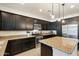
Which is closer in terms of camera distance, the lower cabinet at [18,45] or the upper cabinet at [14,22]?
the lower cabinet at [18,45]

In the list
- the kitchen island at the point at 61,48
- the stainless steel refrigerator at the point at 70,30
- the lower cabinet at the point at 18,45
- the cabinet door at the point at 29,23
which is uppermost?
the cabinet door at the point at 29,23

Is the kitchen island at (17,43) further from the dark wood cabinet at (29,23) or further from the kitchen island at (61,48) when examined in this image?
the kitchen island at (61,48)

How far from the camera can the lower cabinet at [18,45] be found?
2.70 meters

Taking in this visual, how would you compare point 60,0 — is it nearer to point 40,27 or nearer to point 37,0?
point 37,0

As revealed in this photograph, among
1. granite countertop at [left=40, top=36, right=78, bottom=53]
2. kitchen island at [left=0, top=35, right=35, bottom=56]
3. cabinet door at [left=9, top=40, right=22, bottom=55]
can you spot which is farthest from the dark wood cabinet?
granite countertop at [left=40, top=36, right=78, bottom=53]

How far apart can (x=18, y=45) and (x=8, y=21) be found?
1.00 metres

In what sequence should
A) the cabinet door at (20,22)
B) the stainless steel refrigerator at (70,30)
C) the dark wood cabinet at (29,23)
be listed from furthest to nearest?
the stainless steel refrigerator at (70,30) → the dark wood cabinet at (29,23) → the cabinet door at (20,22)

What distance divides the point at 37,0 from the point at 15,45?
98.0 inches

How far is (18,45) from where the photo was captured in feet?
10.2

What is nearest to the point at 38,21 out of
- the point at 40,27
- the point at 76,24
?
the point at 40,27

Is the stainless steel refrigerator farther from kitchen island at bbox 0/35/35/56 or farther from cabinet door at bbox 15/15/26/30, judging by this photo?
cabinet door at bbox 15/15/26/30

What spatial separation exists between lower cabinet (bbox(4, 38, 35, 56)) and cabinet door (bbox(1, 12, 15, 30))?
0.60m

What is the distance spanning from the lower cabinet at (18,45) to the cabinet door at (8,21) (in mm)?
599

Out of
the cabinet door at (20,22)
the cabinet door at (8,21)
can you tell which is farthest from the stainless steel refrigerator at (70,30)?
the cabinet door at (8,21)
